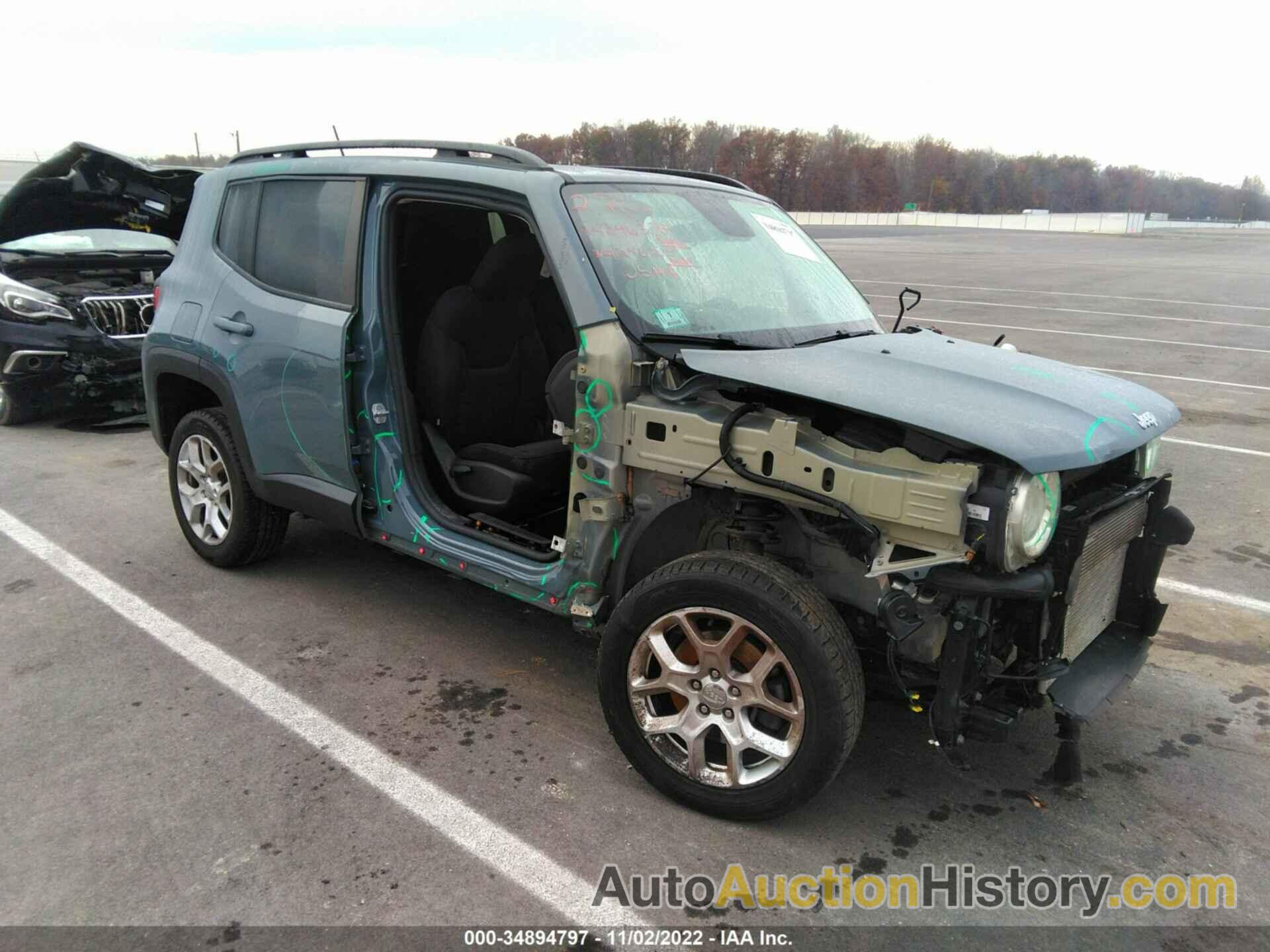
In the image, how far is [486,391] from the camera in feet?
14.0

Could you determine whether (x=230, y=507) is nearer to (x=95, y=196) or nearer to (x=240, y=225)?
(x=240, y=225)

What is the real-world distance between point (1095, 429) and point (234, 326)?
3.63m

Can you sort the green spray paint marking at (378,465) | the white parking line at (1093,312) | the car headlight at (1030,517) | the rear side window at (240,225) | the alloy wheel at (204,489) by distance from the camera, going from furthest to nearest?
the white parking line at (1093,312)
the alloy wheel at (204,489)
the rear side window at (240,225)
the green spray paint marking at (378,465)
the car headlight at (1030,517)

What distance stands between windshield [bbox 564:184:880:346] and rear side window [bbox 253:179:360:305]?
1.11 meters

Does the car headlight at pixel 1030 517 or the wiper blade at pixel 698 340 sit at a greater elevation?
the wiper blade at pixel 698 340

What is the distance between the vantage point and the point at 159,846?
2795 mm

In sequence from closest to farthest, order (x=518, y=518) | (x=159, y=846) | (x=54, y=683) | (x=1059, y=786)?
1. (x=159, y=846)
2. (x=1059, y=786)
3. (x=54, y=683)
4. (x=518, y=518)

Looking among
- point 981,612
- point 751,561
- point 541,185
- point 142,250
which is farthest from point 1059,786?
point 142,250

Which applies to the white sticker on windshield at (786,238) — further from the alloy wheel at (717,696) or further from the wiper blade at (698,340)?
the alloy wheel at (717,696)

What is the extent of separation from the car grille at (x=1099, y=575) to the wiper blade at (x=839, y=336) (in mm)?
1165

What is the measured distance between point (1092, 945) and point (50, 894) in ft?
9.38

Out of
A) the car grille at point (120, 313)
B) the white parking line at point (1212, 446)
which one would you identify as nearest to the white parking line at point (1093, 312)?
the white parking line at point (1212, 446)

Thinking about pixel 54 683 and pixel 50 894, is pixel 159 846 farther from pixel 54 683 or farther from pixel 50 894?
pixel 54 683

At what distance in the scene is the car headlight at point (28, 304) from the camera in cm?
764
